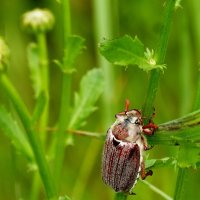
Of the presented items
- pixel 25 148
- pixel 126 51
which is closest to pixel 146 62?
pixel 126 51

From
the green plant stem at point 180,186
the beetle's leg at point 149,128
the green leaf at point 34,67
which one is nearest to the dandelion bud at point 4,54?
the green leaf at point 34,67

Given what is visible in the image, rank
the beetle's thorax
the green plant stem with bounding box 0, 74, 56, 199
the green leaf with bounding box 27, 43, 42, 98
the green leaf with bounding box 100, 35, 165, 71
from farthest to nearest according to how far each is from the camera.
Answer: the green leaf with bounding box 27, 43, 42, 98, the green plant stem with bounding box 0, 74, 56, 199, the beetle's thorax, the green leaf with bounding box 100, 35, 165, 71

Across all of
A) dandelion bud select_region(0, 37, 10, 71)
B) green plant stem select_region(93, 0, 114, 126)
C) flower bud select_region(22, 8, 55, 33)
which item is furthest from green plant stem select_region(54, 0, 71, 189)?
green plant stem select_region(93, 0, 114, 126)

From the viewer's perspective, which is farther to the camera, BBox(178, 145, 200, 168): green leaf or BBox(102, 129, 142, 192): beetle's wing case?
BBox(102, 129, 142, 192): beetle's wing case

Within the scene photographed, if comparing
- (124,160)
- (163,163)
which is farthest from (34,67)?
(163,163)

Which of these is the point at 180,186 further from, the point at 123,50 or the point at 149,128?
the point at 123,50

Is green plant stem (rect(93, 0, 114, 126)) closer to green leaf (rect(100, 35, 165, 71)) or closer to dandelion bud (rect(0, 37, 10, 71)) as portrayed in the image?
dandelion bud (rect(0, 37, 10, 71))
